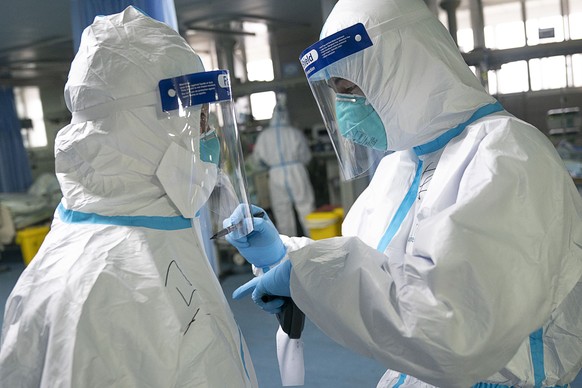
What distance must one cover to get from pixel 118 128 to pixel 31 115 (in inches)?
271

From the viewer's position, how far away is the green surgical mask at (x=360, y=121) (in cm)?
136

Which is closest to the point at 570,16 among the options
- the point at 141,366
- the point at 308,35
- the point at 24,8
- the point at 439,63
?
the point at 308,35

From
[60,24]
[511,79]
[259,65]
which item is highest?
[60,24]

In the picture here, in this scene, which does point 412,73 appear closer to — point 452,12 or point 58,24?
point 452,12

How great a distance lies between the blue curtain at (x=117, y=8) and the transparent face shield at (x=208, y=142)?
101 cm

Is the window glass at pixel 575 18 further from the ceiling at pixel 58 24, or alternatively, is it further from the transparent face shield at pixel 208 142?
the transparent face shield at pixel 208 142

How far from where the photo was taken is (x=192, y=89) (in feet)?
3.94

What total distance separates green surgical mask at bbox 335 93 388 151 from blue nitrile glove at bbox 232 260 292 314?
40 cm

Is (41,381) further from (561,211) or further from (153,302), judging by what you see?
(561,211)

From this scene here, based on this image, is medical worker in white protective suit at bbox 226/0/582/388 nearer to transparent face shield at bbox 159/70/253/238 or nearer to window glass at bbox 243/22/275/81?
transparent face shield at bbox 159/70/253/238

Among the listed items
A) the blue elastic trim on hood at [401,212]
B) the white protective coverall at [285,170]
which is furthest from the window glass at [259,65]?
the blue elastic trim on hood at [401,212]

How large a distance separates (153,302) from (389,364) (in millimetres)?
452

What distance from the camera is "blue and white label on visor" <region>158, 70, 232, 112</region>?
117cm

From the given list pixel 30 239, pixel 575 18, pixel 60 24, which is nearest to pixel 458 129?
pixel 575 18
